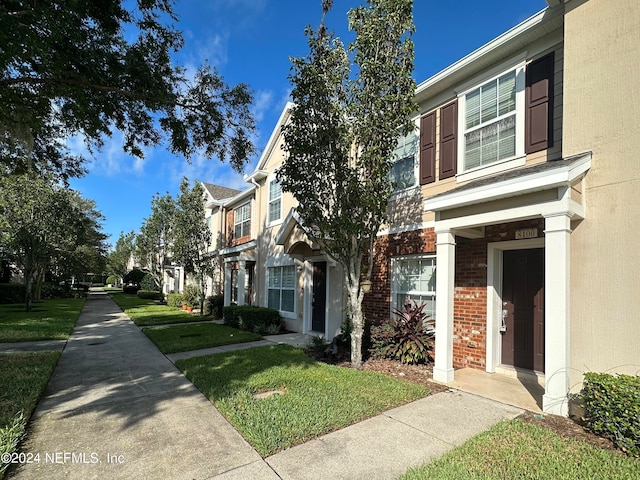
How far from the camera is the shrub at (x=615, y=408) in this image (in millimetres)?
3736

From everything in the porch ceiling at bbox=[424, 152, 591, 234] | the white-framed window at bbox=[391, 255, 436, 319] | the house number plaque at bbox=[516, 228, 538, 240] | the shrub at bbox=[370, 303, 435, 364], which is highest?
the porch ceiling at bbox=[424, 152, 591, 234]

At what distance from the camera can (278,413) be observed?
4539 millimetres

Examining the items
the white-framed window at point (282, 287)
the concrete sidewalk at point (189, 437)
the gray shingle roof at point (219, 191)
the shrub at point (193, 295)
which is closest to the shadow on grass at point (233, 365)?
the concrete sidewalk at point (189, 437)

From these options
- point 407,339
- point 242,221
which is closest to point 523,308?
point 407,339

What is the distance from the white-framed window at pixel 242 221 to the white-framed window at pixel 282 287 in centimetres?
345

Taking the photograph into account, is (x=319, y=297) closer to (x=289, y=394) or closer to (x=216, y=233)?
(x=289, y=394)

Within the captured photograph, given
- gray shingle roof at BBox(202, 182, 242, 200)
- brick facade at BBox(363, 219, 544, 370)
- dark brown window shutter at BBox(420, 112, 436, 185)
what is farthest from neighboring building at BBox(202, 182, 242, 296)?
brick facade at BBox(363, 219, 544, 370)

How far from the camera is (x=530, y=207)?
517 centimetres

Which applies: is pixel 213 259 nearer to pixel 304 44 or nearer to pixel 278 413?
pixel 304 44

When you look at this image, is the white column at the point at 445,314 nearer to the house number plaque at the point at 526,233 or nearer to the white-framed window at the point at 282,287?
the house number plaque at the point at 526,233

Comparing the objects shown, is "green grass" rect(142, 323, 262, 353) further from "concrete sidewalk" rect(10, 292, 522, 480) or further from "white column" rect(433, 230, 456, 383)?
"white column" rect(433, 230, 456, 383)

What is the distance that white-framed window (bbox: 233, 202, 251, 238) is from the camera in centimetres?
1669

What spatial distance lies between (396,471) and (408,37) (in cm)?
707

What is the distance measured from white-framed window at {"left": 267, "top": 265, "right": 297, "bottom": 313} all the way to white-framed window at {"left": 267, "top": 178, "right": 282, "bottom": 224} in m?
2.01
